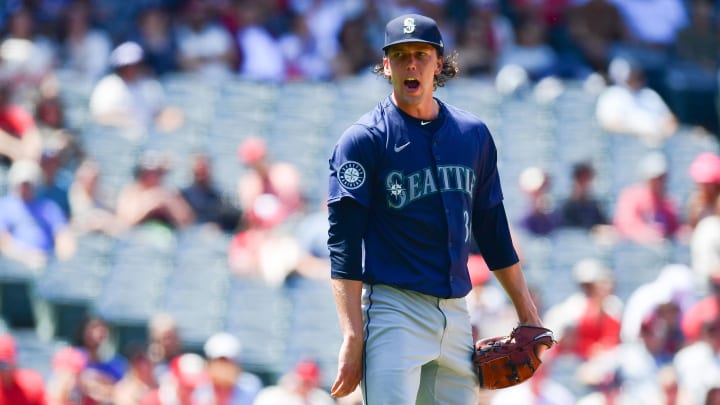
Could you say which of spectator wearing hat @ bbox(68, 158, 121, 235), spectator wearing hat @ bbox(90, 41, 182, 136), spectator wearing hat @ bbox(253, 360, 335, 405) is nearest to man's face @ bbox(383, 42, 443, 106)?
spectator wearing hat @ bbox(253, 360, 335, 405)

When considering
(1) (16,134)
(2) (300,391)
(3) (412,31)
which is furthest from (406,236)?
(1) (16,134)

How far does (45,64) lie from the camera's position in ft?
38.0

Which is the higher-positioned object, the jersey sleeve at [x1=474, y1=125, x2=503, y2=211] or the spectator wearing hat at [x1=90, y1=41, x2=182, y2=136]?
the spectator wearing hat at [x1=90, y1=41, x2=182, y2=136]

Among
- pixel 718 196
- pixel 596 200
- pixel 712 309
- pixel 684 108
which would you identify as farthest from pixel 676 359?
pixel 684 108

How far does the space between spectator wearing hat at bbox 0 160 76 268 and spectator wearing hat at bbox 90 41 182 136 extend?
59.3 inches

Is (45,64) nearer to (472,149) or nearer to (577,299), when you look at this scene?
(577,299)

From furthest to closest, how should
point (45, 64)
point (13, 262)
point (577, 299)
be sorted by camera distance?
1. point (45, 64)
2. point (13, 262)
3. point (577, 299)

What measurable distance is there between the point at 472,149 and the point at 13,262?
583 centimetres

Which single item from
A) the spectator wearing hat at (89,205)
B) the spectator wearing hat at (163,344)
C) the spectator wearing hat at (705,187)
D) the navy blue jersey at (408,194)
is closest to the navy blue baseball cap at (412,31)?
the navy blue jersey at (408,194)

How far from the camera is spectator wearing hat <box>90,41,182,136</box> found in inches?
445

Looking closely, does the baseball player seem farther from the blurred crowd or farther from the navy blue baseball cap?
the blurred crowd

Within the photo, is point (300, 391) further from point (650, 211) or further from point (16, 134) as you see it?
point (16, 134)

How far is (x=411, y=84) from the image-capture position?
4.30m

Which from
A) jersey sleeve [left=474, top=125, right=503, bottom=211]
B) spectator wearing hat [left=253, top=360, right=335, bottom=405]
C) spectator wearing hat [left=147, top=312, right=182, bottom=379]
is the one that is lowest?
spectator wearing hat [left=253, top=360, right=335, bottom=405]
